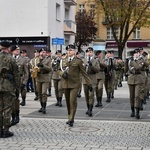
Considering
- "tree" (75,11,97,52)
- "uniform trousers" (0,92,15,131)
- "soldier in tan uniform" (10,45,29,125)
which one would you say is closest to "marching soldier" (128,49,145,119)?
"soldier in tan uniform" (10,45,29,125)

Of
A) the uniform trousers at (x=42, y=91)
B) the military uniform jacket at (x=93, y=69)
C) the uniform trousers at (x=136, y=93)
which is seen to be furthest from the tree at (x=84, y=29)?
the uniform trousers at (x=136, y=93)

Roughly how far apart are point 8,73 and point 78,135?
2.08 meters

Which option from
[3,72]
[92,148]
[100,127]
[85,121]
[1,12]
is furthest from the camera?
[1,12]

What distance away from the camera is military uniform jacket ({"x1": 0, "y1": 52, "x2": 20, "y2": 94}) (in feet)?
29.2

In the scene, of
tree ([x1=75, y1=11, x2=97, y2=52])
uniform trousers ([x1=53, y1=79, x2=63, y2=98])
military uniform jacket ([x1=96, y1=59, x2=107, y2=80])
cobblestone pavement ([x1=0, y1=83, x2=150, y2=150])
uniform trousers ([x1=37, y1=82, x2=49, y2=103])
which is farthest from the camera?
tree ([x1=75, y1=11, x2=97, y2=52])

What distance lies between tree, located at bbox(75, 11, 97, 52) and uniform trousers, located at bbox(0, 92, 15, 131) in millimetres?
45697

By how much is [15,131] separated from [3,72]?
1.52 m

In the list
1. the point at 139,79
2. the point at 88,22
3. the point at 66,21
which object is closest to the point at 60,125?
the point at 139,79

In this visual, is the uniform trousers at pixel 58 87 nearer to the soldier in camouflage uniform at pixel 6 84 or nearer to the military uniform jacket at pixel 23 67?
the military uniform jacket at pixel 23 67

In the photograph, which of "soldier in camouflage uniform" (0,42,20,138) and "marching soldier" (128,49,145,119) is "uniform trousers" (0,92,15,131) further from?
"marching soldier" (128,49,145,119)

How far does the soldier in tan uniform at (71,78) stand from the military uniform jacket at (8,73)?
166 cm

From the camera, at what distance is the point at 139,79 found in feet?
37.8

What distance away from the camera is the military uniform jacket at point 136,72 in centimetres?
1150

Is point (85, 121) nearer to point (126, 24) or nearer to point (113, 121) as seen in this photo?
point (113, 121)
